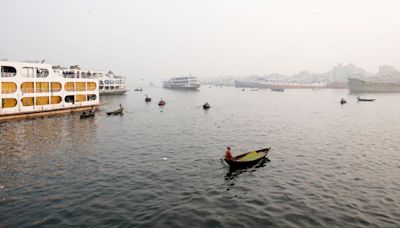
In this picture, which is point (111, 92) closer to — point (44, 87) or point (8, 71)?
point (44, 87)

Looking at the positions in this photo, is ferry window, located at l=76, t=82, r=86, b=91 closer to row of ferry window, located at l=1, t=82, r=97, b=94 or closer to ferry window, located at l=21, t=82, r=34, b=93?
row of ferry window, located at l=1, t=82, r=97, b=94

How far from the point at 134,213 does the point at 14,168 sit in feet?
59.4

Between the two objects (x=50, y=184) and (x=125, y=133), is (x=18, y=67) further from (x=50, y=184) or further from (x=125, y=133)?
(x=50, y=184)

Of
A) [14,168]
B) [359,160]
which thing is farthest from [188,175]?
[359,160]

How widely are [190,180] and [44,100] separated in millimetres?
53557

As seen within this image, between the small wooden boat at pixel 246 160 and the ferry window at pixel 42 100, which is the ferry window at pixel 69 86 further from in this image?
the small wooden boat at pixel 246 160

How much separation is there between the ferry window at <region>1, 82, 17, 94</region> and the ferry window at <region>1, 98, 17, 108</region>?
1724mm

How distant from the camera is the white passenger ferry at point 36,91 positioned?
Answer: 57438 mm

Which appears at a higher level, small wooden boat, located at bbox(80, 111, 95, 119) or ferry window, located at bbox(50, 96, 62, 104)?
ferry window, located at bbox(50, 96, 62, 104)

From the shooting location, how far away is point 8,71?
5841cm

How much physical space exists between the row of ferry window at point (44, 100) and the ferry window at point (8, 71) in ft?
16.9

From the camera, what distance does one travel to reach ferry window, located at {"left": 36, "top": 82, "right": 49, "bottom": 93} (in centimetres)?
6305

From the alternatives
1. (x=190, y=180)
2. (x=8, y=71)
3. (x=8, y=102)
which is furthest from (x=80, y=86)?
(x=190, y=180)

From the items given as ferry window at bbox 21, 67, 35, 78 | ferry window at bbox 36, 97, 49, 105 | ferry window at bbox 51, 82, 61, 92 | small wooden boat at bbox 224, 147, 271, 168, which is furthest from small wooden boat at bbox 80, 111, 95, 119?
small wooden boat at bbox 224, 147, 271, 168
